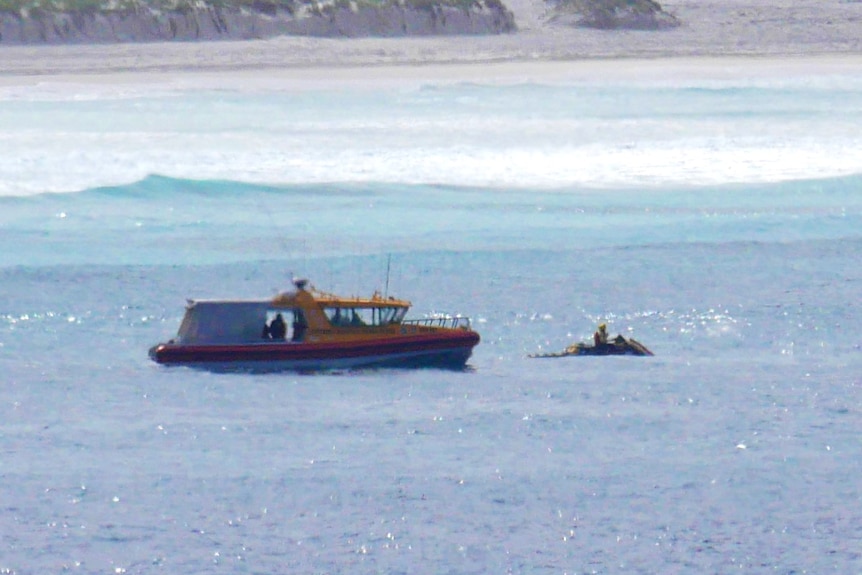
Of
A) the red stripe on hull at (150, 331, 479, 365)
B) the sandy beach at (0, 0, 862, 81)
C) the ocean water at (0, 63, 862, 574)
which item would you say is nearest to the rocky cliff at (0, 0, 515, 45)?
the sandy beach at (0, 0, 862, 81)

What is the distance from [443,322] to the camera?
16.8 meters

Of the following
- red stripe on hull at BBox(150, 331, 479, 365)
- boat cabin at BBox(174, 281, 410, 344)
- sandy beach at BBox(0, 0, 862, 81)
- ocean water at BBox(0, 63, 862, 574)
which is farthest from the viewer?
sandy beach at BBox(0, 0, 862, 81)

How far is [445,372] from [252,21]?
27858mm

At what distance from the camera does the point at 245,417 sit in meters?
13.8

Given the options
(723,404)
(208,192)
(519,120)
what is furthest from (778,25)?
(723,404)

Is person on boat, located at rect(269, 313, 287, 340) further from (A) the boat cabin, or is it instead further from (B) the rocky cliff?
(B) the rocky cliff

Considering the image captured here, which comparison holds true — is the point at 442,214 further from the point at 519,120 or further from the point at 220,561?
the point at 220,561

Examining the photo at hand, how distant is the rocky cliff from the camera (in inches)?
1603

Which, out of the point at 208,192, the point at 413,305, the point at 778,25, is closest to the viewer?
the point at 413,305

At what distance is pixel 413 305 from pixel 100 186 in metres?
9.04

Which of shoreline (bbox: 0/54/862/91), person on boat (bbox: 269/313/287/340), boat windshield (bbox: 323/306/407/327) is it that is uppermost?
boat windshield (bbox: 323/306/407/327)

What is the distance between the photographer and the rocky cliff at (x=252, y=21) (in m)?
40.7

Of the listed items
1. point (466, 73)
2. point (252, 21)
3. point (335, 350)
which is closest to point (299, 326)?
point (335, 350)

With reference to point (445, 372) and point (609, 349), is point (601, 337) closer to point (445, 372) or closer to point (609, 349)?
point (609, 349)
